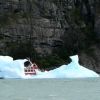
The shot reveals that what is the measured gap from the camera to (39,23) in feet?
518

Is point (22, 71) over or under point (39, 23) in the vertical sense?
over

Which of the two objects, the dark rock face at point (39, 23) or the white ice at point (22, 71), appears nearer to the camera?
the white ice at point (22, 71)

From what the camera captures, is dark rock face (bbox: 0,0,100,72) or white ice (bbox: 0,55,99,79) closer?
white ice (bbox: 0,55,99,79)

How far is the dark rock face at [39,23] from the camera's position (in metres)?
155

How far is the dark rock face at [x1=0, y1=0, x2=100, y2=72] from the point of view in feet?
509

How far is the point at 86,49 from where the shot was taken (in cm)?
15938

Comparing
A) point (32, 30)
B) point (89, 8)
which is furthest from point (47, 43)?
point (89, 8)

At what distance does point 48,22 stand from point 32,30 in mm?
4962

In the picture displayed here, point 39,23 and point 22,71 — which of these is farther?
point 39,23
